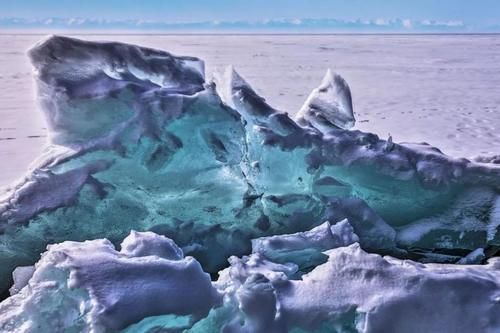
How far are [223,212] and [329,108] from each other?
61cm

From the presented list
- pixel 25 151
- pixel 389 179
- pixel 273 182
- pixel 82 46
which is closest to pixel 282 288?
pixel 273 182

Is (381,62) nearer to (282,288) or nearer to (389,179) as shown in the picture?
(389,179)

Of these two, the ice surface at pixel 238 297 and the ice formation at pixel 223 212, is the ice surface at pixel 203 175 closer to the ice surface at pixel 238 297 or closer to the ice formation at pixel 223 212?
the ice formation at pixel 223 212

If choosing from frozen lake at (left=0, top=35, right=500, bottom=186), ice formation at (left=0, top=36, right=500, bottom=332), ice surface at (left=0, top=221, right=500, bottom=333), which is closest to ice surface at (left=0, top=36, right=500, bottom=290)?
ice formation at (left=0, top=36, right=500, bottom=332)

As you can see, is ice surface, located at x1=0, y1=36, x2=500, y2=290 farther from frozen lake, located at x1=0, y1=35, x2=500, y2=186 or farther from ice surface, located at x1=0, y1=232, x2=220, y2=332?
frozen lake, located at x1=0, y1=35, x2=500, y2=186

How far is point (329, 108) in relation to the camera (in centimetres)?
206

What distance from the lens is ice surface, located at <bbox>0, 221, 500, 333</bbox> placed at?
1.09m

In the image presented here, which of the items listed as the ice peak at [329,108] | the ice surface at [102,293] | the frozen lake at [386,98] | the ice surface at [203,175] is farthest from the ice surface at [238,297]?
the frozen lake at [386,98]

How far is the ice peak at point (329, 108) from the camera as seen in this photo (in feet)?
6.50

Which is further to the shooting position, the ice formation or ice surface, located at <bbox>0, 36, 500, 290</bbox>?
ice surface, located at <bbox>0, 36, 500, 290</bbox>

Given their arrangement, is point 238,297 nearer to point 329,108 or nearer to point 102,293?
point 102,293

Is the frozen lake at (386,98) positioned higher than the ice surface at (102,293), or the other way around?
the ice surface at (102,293)

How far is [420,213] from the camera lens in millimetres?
1902

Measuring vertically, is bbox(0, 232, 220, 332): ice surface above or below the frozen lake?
above
